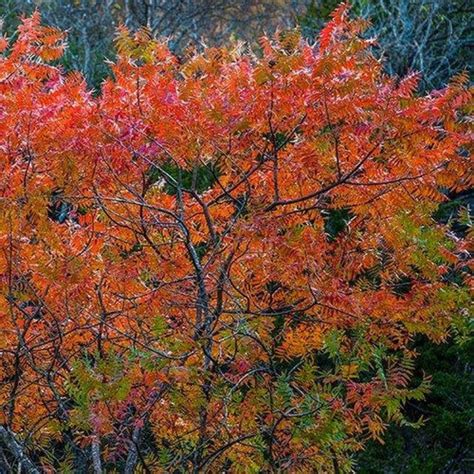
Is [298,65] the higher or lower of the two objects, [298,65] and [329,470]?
the higher

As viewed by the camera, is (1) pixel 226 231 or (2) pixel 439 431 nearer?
(1) pixel 226 231

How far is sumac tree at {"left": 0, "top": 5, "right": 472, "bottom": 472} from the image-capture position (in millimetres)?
4594

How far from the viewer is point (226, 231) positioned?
486 centimetres

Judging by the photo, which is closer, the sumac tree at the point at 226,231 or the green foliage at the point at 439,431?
the sumac tree at the point at 226,231

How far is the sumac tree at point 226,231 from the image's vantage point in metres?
4.59

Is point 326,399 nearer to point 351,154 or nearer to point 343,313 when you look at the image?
point 343,313

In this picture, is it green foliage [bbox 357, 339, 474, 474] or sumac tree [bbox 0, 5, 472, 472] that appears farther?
green foliage [bbox 357, 339, 474, 474]

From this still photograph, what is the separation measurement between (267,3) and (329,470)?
16.1 meters

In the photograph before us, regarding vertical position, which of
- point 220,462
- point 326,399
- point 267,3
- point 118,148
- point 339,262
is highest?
point 267,3

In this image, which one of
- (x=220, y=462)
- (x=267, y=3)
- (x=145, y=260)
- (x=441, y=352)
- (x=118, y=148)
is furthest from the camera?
(x=267, y=3)

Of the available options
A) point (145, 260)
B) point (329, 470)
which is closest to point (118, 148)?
point (145, 260)

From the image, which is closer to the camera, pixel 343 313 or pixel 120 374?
pixel 120 374

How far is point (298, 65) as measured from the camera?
4.42 metres

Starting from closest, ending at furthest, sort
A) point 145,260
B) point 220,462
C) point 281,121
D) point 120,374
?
point 120,374 < point 281,121 < point 145,260 < point 220,462
